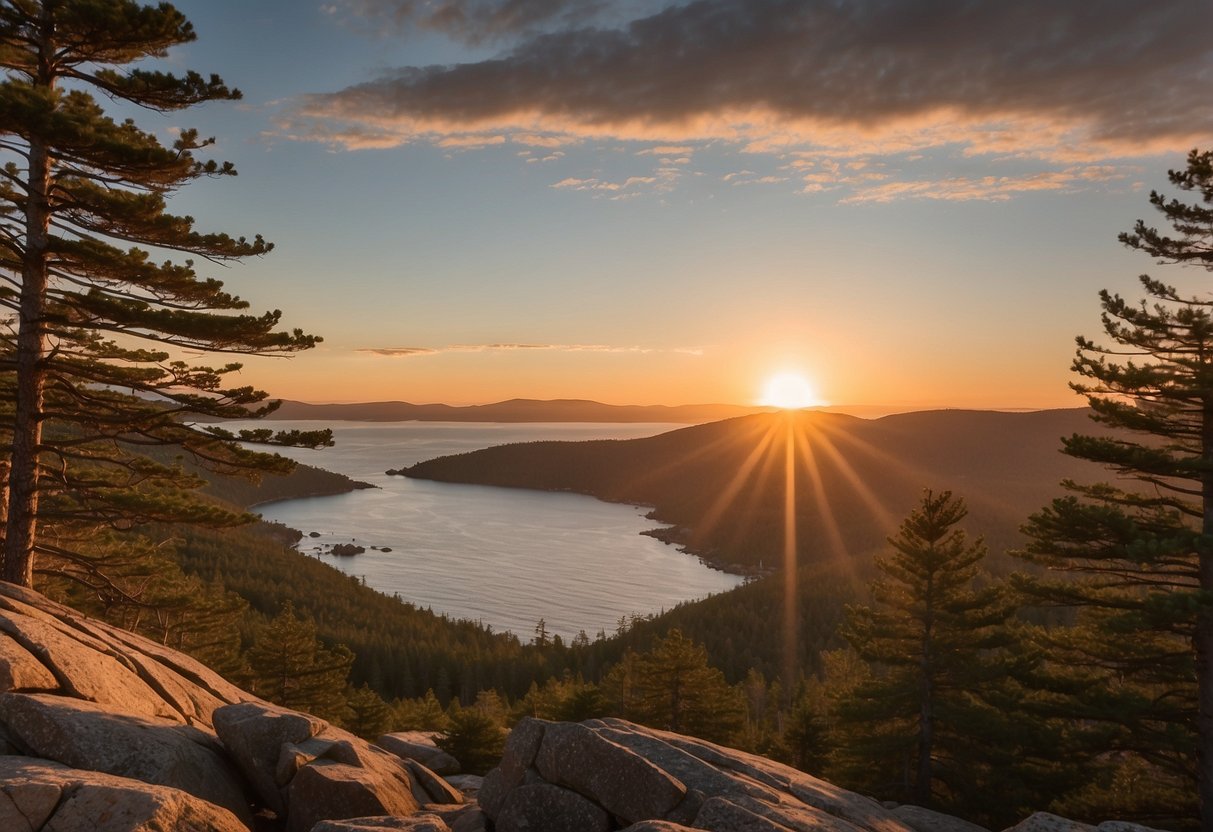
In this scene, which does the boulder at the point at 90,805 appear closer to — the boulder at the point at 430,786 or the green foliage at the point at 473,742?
the boulder at the point at 430,786

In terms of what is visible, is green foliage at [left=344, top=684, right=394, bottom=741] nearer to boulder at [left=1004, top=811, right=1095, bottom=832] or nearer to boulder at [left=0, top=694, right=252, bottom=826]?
boulder at [left=0, top=694, right=252, bottom=826]

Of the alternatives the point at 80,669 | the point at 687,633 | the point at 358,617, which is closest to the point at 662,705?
the point at 80,669

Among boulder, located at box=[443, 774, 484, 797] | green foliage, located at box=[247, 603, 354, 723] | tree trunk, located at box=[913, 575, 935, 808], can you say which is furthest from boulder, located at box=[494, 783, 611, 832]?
green foliage, located at box=[247, 603, 354, 723]

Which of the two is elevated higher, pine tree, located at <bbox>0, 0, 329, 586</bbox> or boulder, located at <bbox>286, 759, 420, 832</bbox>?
pine tree, located at <bbox>0, 0, 329, 586</bbox>

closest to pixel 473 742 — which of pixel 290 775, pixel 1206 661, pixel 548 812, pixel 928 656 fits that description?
pixel 928 656

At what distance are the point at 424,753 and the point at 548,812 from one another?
18.5m

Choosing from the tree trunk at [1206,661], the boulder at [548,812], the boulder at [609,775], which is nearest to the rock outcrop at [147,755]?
the boulder at [548,812]

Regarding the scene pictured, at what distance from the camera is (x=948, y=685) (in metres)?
24.7

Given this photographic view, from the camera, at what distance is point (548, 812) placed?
11141mm

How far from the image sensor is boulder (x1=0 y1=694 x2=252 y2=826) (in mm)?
10053

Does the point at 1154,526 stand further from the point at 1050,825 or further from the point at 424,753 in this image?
the point at 424,753

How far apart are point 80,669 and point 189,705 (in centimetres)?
256

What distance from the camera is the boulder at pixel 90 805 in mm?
8133

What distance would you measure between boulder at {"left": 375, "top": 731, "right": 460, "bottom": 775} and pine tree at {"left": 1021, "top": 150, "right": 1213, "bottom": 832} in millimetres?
20332
